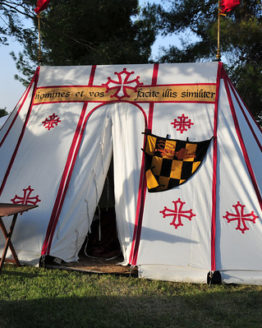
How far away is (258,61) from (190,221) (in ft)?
33.5

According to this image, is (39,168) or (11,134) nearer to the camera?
(39,168)

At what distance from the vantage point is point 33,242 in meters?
4.61

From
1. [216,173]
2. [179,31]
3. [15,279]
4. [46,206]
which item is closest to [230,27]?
[179,31]

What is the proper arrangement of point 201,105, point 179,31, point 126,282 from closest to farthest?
point 126,282 < point 201,105 < point 179,31

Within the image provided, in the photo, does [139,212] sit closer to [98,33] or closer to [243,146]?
[243,146]

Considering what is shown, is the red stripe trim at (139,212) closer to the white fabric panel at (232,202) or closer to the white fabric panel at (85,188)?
the white fabric panel at (85,188)

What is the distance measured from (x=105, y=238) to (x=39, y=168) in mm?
1537

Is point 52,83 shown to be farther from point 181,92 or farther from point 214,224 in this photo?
point 214,224

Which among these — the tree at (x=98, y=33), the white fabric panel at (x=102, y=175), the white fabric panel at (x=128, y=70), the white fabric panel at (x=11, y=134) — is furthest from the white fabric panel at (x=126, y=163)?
the tree at (x=98, y=33)

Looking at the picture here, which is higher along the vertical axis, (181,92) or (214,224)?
(181,92)

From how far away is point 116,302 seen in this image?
3.60 m

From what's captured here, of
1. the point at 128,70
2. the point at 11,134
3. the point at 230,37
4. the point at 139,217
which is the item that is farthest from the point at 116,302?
the point at 230,37

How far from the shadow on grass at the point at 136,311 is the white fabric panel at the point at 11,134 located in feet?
7.21

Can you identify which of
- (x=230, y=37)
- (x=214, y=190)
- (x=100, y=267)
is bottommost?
(x=100, y=267)
